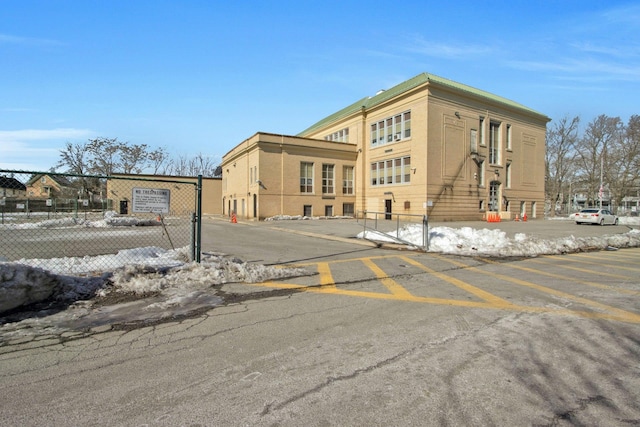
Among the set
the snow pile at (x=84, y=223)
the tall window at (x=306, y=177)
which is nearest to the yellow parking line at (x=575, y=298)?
the snow pile at (x=84, y=223)

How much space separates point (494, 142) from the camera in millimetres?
35281

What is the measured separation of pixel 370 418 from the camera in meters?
2.42

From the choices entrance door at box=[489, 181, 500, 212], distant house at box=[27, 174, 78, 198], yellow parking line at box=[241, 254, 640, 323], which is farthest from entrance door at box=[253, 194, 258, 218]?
yellow parking line at box=[241, 254, 640, 323]

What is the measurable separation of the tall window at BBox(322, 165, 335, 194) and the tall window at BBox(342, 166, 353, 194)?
1.40m

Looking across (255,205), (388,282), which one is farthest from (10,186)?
(255,205)

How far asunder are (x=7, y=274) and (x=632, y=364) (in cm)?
748

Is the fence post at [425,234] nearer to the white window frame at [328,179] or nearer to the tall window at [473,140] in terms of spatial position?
the white window frame at [328,179]

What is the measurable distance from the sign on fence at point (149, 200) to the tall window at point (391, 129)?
28.0 m

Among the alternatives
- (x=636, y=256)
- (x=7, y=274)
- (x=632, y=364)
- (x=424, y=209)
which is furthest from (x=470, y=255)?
(x=424, y=209)

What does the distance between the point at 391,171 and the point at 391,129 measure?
4.18m

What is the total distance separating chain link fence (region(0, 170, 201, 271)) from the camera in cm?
681

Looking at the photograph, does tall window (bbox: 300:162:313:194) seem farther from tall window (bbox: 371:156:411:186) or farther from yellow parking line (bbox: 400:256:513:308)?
yellow parking line (bbox: 400:256:513:308)

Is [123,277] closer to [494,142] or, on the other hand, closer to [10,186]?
[10,186]

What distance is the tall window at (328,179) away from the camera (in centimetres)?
3550
